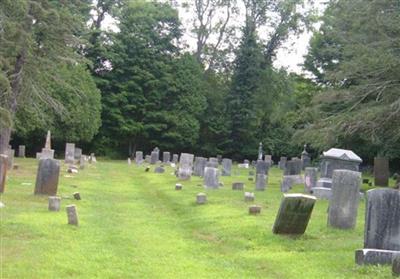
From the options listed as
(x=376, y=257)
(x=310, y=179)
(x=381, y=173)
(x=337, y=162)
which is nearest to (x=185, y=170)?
(x=310, y=179)

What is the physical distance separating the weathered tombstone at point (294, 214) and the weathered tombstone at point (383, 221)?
63.0 inches

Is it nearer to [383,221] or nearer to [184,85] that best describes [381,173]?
[383,221]

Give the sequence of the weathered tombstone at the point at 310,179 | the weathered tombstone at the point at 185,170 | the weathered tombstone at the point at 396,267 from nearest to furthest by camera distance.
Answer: the weathered tombstone at the point at 396,267
the weathered tombstone at the point at 310,179
the weathered tombstone at the point at 185,170

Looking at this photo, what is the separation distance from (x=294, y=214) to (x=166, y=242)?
8.20 ft

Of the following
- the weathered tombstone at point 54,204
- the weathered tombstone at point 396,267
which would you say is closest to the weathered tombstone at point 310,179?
the weathered tombstone at point 54,204

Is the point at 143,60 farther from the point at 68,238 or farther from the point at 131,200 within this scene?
the point at 68,238

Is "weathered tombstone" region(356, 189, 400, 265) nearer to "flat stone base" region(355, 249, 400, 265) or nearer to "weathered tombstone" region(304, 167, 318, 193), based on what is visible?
"flat stone base" region(355, 249, 400, 265)

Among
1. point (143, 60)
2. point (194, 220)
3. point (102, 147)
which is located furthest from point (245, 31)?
point (194, 220)

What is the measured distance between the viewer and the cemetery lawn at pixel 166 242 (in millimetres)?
8594

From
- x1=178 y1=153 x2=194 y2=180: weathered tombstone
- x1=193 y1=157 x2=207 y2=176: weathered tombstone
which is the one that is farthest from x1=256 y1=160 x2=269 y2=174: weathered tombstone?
x1=178 y1=153 x2=194 y2=180: weathered tombstone

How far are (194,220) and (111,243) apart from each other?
3648 mm

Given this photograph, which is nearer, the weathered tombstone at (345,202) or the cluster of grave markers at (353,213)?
the cluster of grave markers at (353,213)

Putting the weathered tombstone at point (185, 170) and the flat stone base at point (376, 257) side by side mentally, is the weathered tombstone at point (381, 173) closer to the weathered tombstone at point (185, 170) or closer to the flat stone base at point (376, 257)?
the weathered tombstone at point (185, 170)

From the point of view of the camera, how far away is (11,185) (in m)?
19.0
